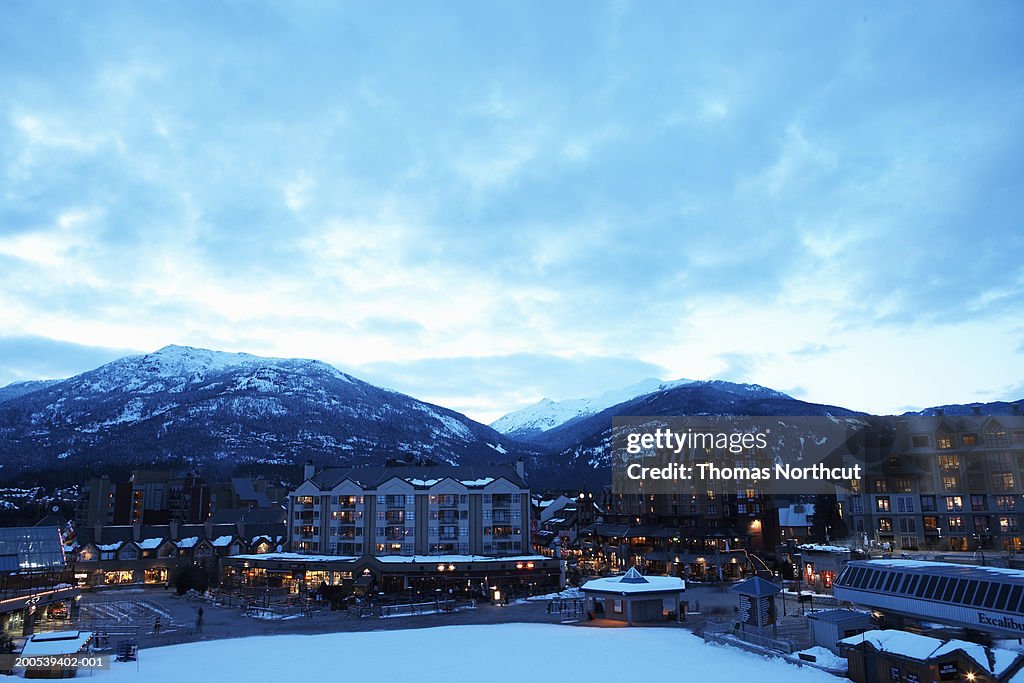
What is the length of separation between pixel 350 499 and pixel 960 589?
6501cm

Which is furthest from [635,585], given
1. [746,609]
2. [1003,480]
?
[1003,480]

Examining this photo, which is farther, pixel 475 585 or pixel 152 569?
pixel 152 569

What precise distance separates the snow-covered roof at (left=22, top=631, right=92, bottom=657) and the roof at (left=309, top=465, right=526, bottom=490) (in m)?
49.7

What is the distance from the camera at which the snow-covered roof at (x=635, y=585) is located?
4788 cm

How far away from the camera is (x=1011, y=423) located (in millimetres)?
74625

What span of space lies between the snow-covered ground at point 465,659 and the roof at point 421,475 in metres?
39.5

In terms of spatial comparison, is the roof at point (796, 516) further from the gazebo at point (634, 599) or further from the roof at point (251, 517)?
the roof at point (251, 517)

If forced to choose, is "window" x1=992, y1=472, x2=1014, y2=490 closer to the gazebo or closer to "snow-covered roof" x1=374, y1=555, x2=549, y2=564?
the gazebo

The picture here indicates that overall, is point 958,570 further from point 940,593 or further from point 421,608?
point 421,608

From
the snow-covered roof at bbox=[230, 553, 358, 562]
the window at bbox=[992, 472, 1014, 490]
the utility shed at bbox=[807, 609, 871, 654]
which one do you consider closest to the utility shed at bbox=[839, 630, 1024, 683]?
the utility shed at bbox=[807, 609, 871, 654]

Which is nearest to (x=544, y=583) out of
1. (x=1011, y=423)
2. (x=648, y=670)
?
(x=648, y=670)

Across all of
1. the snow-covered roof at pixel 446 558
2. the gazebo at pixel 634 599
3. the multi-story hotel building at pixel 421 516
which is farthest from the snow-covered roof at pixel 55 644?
the multi-story hotel building at pixel 421 516

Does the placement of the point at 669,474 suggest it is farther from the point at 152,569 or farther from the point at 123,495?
the point at 123,495

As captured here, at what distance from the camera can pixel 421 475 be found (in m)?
85.5
